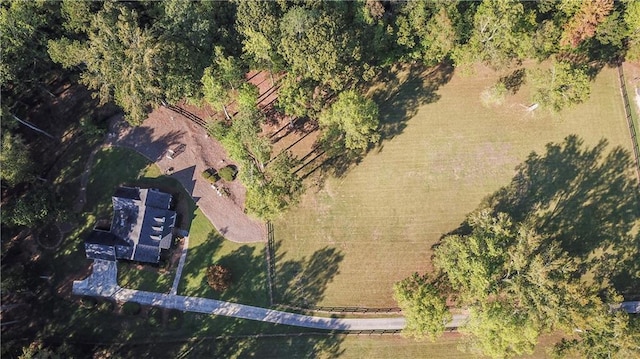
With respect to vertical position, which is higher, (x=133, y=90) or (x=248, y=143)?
(x=133, y=90)

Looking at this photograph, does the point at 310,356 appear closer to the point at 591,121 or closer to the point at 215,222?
the point at 215,222

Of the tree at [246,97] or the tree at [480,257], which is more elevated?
the tree at [246,97]

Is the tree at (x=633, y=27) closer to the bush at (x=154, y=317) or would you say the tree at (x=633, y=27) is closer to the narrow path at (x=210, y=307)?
the narrow path at (x=210, y=307)

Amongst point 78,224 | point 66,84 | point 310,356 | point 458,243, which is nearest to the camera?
point 458,243

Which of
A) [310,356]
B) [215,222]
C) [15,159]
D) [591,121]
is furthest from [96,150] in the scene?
[591,121]

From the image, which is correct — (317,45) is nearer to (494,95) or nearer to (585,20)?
(494,95)

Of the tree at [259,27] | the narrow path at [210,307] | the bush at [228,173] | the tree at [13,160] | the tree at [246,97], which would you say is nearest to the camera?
the tree at [13,160]

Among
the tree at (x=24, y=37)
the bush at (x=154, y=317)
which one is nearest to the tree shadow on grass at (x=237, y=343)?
the bush at (x=154, y=317)
